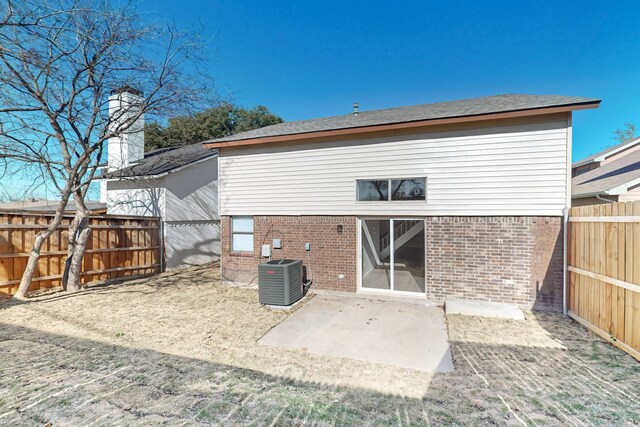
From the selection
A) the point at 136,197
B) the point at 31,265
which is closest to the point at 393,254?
the point at 31,265

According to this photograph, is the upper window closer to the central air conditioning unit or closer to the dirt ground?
the central air conditioning unit

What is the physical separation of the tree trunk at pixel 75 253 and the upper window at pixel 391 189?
7779 mm

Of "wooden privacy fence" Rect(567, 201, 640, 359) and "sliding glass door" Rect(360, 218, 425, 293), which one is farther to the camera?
"sliding glass door" Rect(360, 218, 425, 293)

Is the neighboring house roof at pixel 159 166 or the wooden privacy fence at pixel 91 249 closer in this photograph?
the wooden privacy fence at pixel 91 249

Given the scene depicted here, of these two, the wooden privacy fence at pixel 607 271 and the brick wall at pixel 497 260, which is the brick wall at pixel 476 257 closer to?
the brick wall at pixel 497 260

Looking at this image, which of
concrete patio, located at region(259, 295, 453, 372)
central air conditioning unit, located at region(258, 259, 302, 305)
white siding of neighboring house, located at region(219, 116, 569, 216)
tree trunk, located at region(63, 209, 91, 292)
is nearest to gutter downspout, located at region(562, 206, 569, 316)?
white siding of neighboring house, located at region(219, 116, 569, 216)

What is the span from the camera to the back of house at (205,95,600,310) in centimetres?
609

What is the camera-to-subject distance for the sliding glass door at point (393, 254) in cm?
741

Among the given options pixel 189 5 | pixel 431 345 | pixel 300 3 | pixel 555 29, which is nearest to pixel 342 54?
pixel 300 3

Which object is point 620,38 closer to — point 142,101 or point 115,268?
point 142,101

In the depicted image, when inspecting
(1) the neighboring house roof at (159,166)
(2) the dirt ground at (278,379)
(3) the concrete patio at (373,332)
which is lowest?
(3) the concrete patio at (373,332)

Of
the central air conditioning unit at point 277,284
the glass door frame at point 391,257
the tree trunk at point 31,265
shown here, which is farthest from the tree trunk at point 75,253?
the glass door frame at point 391,257

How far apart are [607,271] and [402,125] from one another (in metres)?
4.67

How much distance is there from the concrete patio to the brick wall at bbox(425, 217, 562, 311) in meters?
0.92
